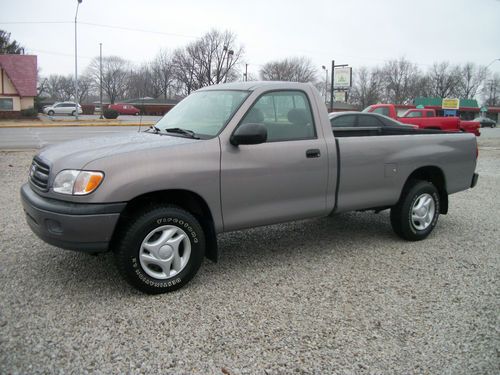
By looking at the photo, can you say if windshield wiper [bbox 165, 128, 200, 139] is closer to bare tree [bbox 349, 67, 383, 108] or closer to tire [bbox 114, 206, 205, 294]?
tire [bbox 114, 206, 205, 294]

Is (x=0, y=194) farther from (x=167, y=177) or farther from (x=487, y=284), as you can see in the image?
(x=487, y=284)

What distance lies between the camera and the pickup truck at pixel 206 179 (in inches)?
135

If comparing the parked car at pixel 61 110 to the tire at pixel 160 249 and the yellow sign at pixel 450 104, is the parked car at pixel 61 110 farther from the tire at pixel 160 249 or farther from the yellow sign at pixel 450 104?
the tire at pixel 160 249

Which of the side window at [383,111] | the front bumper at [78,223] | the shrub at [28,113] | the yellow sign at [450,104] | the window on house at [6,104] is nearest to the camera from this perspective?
the front bumper at [78,223]

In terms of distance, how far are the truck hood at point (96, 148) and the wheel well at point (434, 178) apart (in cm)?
286

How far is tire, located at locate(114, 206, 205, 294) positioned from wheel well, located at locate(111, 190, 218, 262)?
0.10 m

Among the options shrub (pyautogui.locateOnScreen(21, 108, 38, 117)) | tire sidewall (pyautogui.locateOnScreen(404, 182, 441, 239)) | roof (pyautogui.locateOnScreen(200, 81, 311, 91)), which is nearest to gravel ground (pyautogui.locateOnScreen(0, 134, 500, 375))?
tire sidewall (pyautogui.locateOnScreen(404, 182, 441, 239))

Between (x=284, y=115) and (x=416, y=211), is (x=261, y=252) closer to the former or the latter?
(x=284, y=115)

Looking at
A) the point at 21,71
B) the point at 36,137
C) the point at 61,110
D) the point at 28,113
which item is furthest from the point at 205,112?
the point at 61,110

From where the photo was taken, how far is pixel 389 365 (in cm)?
286

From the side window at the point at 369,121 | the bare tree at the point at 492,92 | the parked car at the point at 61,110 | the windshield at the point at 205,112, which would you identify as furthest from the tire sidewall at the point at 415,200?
the bare tree at the point at 492,92

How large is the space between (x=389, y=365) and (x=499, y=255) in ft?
9.36

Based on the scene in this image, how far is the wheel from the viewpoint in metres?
5.21

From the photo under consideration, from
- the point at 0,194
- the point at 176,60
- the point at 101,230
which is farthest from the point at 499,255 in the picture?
the point at 176,60
